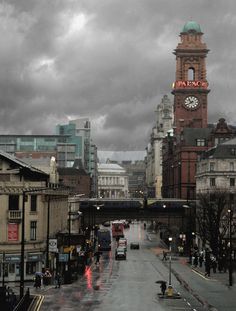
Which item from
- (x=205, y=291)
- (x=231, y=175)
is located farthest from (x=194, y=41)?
(x=205, y=291)

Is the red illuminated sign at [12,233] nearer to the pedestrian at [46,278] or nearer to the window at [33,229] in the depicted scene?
the window at [33,229]

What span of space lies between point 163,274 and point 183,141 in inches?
3274

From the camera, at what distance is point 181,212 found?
134250 millimetres

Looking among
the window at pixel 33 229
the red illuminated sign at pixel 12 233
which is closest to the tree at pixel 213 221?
the window at pixel 33 229

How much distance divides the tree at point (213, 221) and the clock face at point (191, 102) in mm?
69414

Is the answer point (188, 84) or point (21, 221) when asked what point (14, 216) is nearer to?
point (21, 221)

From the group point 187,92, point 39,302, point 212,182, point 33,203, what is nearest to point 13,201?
point 33,203

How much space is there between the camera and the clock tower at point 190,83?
7131 inches

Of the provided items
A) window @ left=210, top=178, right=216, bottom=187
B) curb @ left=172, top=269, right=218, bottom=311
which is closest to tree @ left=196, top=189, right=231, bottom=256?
window @ left=210, top=178, right=216, bottom=187

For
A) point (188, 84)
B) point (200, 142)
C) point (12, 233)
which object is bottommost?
point (12, 233)

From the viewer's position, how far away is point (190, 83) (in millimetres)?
183000

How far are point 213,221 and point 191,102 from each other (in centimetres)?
8937

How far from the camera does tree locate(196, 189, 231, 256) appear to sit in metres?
89.4

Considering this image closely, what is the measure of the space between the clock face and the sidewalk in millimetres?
95520
